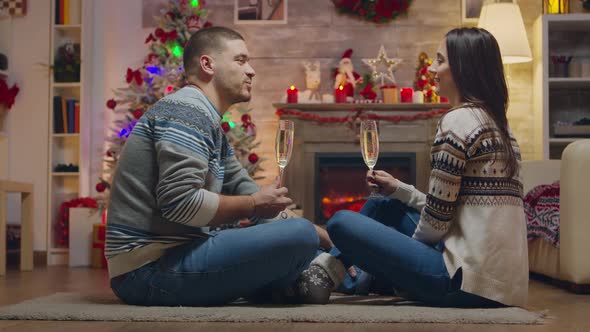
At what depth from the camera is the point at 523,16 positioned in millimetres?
5574

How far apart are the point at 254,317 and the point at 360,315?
11.3 inches

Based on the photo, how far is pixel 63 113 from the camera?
5355mm

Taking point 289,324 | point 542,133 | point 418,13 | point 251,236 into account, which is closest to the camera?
point 289,324

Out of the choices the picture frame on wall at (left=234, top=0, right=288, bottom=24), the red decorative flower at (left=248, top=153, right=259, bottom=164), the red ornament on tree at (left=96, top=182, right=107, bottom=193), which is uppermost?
the picture frame on wall at (left=234, top=0, right=288, bottom=24)

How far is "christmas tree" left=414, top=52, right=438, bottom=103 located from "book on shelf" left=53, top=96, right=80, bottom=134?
236 cm

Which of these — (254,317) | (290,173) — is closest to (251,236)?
(254,317)

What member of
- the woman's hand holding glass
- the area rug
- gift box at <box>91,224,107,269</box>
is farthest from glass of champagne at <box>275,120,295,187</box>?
gift box at <box>91,224,107,269</box>

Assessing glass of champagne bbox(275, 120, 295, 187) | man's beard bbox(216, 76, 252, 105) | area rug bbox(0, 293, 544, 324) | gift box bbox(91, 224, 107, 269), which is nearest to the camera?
area rug bbox(0, 293, 544, 324)

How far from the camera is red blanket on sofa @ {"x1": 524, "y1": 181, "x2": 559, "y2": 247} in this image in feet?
11.8

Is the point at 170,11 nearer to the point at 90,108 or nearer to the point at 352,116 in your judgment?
the point at 90,108

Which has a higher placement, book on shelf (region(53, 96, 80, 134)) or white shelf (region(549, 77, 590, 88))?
white shelf (region(549, 77, 590, 88))

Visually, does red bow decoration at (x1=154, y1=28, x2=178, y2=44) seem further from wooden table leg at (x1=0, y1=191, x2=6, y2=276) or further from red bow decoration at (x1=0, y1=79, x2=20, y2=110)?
wooden table leg at (x1=0, y1=191, x2=6, y2=276)

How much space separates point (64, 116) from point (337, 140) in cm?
188

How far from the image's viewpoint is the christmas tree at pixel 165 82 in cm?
519
